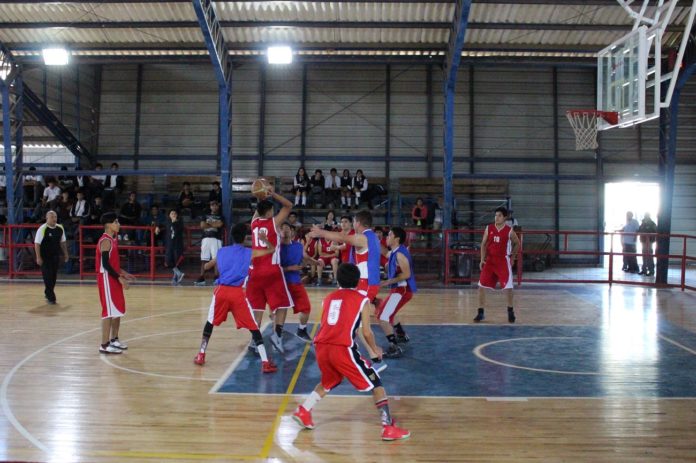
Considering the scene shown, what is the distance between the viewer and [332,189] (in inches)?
795

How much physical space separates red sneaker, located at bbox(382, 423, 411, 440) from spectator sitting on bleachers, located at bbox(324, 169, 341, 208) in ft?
49.1

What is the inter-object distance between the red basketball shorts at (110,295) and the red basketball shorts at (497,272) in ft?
18.7

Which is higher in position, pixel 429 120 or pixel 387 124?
pixel 429 120

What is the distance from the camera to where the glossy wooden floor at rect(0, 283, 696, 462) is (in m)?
5.23

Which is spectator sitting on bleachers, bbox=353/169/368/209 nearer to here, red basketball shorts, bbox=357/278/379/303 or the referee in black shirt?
the referee in black shirt

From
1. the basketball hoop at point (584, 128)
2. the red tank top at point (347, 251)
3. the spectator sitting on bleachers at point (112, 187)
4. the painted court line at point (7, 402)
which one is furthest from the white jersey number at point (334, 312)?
the spectator sitting on bleachers at point (112, 187)

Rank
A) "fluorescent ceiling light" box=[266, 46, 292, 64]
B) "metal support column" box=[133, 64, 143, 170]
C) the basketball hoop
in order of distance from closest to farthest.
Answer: the basketball hoop, "fluorescent ceiling light" box=[266, 46, 292, 64], "metal support column" box=[133, 64, 143, 170]

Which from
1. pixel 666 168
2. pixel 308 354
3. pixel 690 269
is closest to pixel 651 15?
pixel 666 168

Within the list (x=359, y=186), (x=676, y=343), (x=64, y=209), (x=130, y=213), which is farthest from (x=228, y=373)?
(x=64, y=209)

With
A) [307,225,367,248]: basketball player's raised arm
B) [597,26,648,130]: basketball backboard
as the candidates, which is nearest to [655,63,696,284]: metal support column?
[597,26,648,130]: basketball backboard

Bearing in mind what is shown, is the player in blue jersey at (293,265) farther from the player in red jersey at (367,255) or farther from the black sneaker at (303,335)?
the player in red jersey at (367,255)

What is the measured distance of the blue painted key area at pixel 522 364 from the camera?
7.02 metres

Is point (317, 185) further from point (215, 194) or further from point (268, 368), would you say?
point (268, 368)

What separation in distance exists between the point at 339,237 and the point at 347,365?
1396 mm
